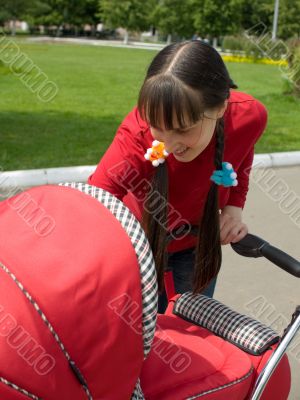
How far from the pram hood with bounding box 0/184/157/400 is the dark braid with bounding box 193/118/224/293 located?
2.04ft

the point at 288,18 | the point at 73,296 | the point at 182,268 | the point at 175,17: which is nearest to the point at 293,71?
the point at 182,268

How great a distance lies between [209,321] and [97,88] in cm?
1034

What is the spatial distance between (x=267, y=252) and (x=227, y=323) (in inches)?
9.8

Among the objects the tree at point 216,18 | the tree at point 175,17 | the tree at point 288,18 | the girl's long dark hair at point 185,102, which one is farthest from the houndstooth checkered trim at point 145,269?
the tree at point 175,17

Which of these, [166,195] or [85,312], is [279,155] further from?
[85,312]

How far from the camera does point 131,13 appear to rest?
44.6m

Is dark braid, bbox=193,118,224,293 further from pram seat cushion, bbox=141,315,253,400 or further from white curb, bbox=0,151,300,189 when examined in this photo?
white curb, bbox=0,151,300,189

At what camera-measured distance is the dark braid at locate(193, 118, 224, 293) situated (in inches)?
80.7

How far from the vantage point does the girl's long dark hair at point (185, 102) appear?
1731 mm

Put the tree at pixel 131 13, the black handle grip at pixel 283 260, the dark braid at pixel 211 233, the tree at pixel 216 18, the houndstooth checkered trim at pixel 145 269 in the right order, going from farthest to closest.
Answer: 1. the tree at pixel 131 13
2. the tree at pixel 216 18
3. the dark braid at pixel 211 233
4. the black handle grip at pixel 283 260
5. the houndstooth checkered trim at pixel 145 269

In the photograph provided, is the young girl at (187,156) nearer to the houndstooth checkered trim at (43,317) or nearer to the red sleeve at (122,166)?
the red sleeve at (122,166)

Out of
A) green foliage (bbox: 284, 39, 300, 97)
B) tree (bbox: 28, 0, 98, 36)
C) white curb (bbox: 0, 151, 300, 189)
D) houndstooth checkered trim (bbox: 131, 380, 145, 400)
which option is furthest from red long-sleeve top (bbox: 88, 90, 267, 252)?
tree (bbox: 28, 0, 98, 36)

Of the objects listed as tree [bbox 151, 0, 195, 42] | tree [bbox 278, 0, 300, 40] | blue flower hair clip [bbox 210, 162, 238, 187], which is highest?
blue flower hair clip [bbox 210, 162, 238, 187]

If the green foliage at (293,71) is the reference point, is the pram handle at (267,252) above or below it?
above
